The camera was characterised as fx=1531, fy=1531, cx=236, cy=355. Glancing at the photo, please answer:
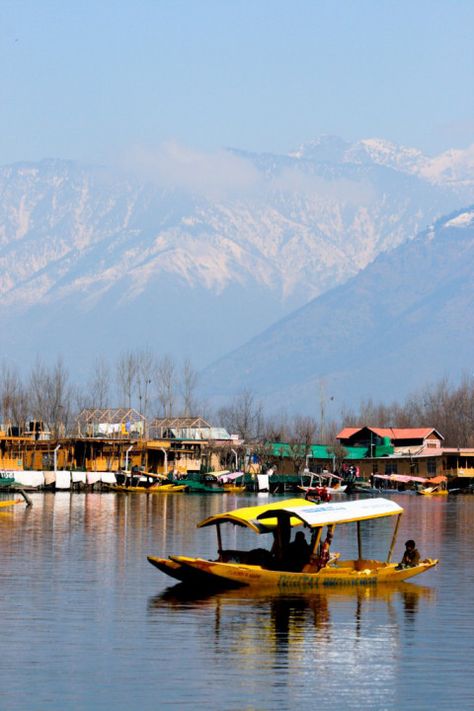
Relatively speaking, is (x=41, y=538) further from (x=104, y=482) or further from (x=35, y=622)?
(x=104, y=482)

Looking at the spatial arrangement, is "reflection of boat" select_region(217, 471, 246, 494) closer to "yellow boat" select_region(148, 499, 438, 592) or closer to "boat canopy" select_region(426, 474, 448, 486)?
"boat canopy" select_region(426, 474, 448, 486)

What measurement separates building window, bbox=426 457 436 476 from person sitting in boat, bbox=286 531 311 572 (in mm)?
123664

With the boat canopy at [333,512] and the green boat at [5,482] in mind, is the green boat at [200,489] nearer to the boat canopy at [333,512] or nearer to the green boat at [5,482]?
the green boat at [5,482]

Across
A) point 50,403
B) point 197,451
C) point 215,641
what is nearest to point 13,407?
point 50,403

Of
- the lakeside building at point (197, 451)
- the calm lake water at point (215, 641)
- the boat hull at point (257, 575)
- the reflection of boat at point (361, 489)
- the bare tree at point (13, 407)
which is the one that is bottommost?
the calm lake water at point (215, 641)

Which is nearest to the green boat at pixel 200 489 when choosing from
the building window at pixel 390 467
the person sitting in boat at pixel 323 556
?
the building window at pixel 390 467

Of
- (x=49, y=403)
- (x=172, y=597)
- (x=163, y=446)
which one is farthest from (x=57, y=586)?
(x=49, y=403)

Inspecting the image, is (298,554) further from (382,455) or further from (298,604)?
(382,455)

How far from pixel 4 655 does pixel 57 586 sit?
42.9 feet

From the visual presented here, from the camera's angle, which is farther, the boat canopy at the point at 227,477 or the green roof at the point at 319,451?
the green roof at the point at 319,451

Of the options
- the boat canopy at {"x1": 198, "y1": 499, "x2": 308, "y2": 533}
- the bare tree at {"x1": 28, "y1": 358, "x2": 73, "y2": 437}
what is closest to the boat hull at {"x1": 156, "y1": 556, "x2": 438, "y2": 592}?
the boat canopy at {"x1": 198, "y1": 499, "x2": 308, "y2": 533}

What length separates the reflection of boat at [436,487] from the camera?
148000 mm

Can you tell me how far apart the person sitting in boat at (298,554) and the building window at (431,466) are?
123664 mm

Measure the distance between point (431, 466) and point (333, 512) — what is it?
124 meters
